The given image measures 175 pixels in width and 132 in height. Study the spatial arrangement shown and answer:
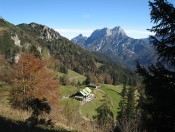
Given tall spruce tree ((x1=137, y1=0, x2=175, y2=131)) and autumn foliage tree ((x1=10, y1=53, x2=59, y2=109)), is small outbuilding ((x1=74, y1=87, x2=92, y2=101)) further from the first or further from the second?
tall spruce tree ((x1=137, y1=0, x2=175, y2=131))

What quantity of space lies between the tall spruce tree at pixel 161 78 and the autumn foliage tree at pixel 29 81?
1855 centimetres

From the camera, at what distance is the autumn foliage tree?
29.7 metres

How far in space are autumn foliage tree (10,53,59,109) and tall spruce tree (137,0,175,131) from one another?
18.6 meters

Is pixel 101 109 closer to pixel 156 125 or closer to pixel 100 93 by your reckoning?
pixel 156 125

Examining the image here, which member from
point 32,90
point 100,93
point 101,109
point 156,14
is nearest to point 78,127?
point 156,14

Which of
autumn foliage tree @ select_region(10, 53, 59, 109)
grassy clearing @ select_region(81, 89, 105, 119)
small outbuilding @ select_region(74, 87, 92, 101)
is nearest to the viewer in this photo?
autumn foliage tree @ select_region(10, 53, 59, 109)

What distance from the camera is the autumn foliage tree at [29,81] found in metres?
29.7

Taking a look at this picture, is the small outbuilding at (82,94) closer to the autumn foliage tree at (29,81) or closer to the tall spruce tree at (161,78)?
the autumn foliage tree at (29,81)

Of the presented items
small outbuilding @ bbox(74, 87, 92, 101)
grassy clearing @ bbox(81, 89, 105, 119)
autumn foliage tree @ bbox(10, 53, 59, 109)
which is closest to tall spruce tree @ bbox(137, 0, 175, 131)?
autumn foliage tree @ bbox(10, 53, 59, 109)

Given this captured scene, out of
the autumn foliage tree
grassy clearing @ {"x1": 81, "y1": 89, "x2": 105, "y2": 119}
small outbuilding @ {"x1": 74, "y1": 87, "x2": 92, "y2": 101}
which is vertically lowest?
grassy clearing @ {"x1": 81, "y1": 89, "x2": 105, "y2": 119}

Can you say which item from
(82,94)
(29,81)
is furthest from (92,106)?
(29,81)

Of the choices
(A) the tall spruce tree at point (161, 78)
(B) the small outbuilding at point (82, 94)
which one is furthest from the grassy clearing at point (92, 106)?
(A) the tall spruce tree at point (161, 78)

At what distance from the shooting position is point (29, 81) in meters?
29.9

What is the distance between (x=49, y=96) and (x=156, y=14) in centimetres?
2080
